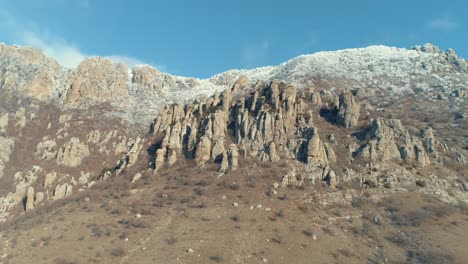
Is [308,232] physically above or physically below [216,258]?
above

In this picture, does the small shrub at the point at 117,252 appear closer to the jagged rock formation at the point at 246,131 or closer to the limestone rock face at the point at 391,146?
the jagged rock formation at the point at 246,131

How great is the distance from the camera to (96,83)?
142 m

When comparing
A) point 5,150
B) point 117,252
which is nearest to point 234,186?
point 117,252

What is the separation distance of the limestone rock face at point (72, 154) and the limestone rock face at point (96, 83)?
34525mm

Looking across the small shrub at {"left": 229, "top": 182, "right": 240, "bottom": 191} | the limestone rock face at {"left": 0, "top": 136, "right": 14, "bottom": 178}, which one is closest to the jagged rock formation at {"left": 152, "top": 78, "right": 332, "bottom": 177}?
the small shrub at {"left": 229, "top": 182, "right": 240, "bottom": 191}

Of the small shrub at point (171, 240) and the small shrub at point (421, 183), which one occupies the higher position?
the small shrub at point (421, 183)

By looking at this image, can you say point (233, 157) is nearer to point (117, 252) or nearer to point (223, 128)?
point (223, 128)

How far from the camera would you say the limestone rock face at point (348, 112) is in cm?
9644

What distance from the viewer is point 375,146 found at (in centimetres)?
8225

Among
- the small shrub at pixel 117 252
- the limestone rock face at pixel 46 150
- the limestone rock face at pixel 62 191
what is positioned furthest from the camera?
the limestone rock face at pixel 46 150

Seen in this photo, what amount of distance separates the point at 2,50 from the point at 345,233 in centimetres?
13809

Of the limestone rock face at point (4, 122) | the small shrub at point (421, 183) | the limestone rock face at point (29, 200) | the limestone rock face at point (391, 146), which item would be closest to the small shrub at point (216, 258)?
the small shrub at point (421, 183)

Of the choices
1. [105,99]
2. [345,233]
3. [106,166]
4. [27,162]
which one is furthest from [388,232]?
[105,99]

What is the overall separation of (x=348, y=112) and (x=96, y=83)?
292 ft
